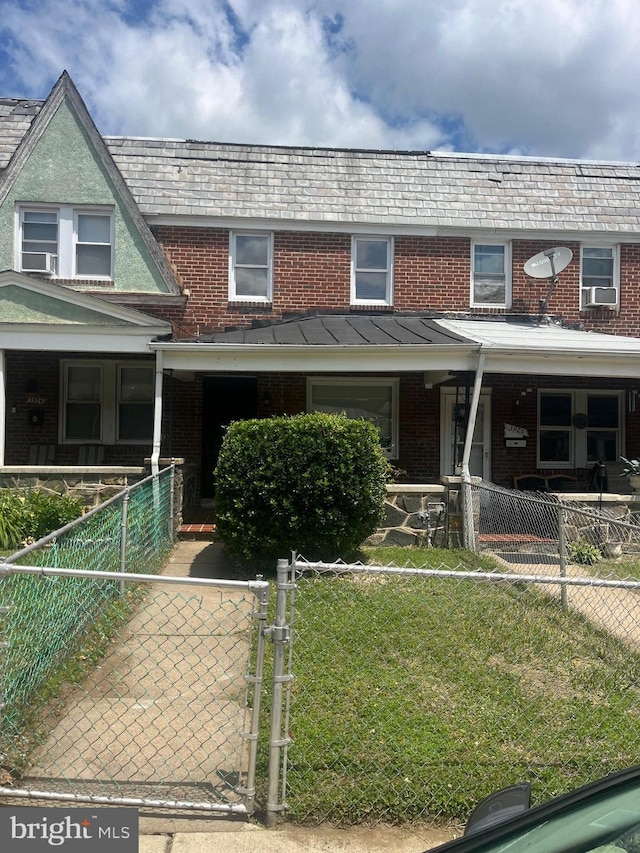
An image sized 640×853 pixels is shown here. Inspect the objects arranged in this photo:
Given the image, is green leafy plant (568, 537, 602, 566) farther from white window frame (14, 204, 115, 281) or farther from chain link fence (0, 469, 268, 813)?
white window frame (14, 204, 115, 281)

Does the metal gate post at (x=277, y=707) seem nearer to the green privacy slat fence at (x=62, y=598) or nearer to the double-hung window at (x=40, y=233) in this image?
the green privacy slat fence at (x=62, y=598)

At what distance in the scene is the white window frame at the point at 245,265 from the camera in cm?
1302

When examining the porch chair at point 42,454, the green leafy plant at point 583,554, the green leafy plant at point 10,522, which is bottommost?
the green leafy plant at point 583,554

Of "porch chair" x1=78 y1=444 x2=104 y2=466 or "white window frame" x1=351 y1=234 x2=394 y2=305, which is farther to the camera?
"white window frame" x1=351 y1=234 x2=394 y2=305

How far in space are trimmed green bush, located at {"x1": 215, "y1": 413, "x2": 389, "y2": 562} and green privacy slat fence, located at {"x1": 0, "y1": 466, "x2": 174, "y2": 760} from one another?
110cm

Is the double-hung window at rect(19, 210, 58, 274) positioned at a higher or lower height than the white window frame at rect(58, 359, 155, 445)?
higher

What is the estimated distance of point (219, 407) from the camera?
41.9 ft

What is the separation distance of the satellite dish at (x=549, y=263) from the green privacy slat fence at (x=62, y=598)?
27.6 ft

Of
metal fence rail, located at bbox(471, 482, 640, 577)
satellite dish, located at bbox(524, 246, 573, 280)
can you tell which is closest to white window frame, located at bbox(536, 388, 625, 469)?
satellite dish, located at bbox(524, 246, 573, 280)

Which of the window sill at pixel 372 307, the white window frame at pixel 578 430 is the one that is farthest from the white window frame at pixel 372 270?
the white window frame at pixel 578 430

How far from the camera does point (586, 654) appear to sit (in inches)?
209

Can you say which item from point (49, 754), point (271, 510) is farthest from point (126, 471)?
point (49, 754)

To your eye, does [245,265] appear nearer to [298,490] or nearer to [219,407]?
[219,407]

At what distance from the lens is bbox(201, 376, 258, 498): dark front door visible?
1270 cm
